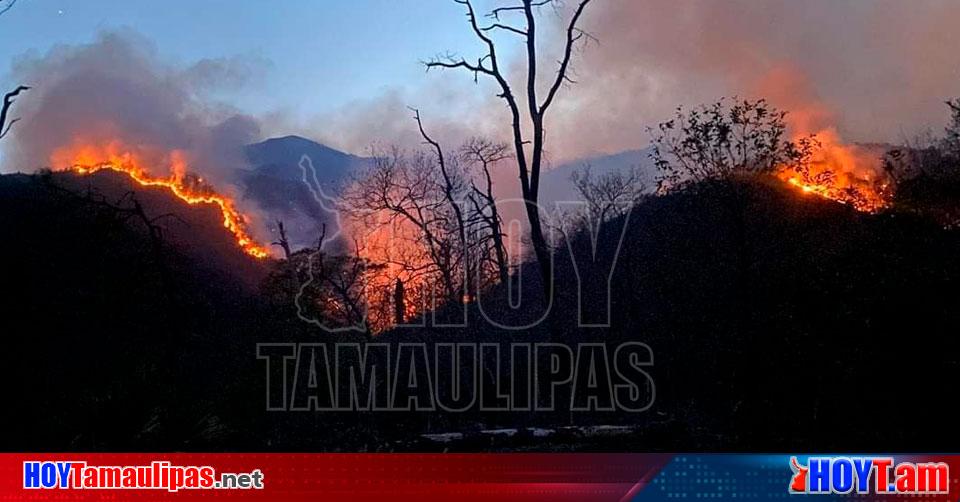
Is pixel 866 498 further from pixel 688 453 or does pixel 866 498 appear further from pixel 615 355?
pixel 615 355

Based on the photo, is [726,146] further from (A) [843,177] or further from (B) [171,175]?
(B) [171,175]

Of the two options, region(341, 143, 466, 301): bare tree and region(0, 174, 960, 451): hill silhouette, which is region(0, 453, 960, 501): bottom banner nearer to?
region(0, 174, 960, 451): hill silhouette

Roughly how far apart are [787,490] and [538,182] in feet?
6.54

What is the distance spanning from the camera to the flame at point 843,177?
439 centimetres

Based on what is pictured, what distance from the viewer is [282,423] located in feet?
14.8

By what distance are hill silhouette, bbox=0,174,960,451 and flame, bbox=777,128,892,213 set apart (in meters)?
0.07

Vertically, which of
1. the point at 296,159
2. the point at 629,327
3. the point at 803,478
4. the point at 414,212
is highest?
the point at 296,159

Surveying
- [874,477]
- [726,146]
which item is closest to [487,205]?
[726,146]

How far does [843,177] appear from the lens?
14.5 ft

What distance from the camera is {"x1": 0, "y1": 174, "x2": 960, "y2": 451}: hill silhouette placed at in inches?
170

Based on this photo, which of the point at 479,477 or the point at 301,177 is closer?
the point at 479,477

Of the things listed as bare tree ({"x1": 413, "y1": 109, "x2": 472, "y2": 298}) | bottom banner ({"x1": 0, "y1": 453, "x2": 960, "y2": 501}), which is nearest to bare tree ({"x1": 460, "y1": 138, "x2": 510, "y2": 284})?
bare tree ({"x1": 413, "y1": 109, "x2": 472, "y2": 298})

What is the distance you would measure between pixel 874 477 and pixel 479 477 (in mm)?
1958

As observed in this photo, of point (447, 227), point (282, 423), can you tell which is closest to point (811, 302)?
point (447, 227)
